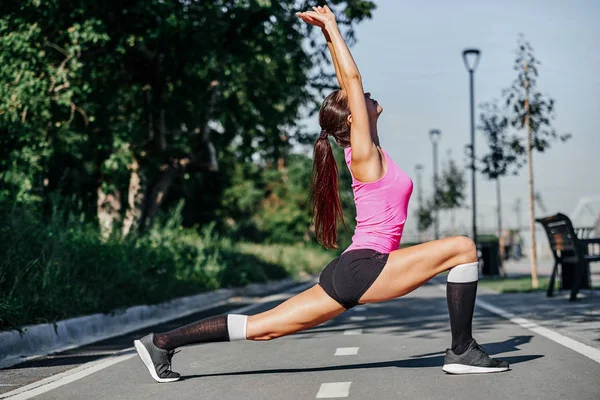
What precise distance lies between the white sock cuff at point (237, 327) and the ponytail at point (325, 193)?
28.0 inches

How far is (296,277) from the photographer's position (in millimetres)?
28641

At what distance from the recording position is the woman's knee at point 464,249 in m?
5.12

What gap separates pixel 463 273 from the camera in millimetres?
5211

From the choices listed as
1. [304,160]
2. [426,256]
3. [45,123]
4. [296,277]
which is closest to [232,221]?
[304,160]

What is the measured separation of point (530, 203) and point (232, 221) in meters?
32.1

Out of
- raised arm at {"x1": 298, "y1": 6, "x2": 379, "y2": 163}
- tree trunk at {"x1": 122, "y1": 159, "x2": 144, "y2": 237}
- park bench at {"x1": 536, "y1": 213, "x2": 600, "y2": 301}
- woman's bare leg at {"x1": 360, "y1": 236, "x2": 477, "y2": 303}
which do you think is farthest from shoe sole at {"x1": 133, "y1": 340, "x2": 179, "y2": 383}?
tree trunk at {"x1": 122, "y1": 159, "x2": 144, "y2": 237}

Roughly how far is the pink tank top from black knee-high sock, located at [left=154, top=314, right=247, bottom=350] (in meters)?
0.91

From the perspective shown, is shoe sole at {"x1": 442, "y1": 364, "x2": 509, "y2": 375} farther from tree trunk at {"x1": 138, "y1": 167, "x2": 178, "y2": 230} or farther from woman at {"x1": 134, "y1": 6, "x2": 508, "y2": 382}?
tree trunk at {"x1": 138, "y1": 167, "x2": 178, "y2": 230}

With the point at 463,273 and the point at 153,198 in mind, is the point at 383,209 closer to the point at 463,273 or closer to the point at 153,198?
the point at 463,273

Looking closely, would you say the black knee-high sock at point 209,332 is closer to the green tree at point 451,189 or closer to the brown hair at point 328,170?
the brown hair at point 328,170

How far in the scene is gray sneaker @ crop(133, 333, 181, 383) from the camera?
548 centimetres

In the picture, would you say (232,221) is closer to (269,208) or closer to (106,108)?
(269,208)

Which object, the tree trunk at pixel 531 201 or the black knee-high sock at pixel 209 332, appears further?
the tree trunk at pixel 531 201

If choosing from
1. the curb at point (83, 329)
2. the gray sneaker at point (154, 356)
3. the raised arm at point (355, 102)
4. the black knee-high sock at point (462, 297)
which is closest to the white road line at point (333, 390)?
the black knee-high sock at point (462, 297)
